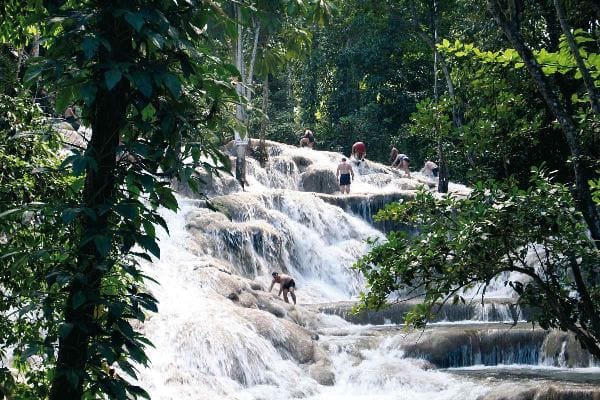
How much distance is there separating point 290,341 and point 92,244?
450 inches

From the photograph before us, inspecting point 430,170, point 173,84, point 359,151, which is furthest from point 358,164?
point 173,84

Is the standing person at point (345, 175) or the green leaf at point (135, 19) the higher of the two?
the standing person at point (345, 175)

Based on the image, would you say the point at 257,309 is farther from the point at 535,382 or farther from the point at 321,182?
the point at 321,182

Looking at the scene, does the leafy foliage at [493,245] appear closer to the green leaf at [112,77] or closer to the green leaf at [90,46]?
the green leaf at [112,77]

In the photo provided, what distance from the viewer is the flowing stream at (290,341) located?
42.7 feet

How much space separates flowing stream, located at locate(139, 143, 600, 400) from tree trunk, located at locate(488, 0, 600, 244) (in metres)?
4.31

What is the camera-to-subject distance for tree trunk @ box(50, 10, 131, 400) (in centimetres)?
331

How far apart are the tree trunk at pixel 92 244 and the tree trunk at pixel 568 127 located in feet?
11.5

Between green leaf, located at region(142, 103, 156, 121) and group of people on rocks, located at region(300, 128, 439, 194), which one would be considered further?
group of people on rocks, located at region(300, 128, 439, 194)

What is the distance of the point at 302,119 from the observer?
135 feet

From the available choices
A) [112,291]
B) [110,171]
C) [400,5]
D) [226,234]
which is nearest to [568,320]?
[112,291]

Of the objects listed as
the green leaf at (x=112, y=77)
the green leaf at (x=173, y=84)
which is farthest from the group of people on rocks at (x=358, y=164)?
the green leaf at (x=112, y=77)

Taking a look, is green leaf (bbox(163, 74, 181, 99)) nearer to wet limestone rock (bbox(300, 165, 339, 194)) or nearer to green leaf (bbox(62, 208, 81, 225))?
green leaf (bbox(62, 208, 81, 225))

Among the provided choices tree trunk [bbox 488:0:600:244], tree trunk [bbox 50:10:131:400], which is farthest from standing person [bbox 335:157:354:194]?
tree trunk [bbox 50:10:131:400]
